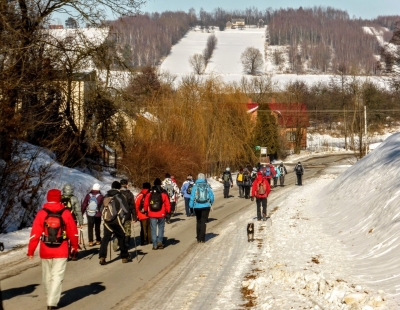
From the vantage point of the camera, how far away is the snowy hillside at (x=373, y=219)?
1034 cm

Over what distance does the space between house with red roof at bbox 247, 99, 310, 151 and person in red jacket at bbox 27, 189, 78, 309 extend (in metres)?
76.8

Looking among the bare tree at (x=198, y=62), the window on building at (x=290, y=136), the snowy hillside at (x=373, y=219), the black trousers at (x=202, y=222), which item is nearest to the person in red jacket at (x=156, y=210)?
the black trousers at (x=202, y=222)

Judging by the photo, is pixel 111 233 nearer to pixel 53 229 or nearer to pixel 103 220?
pixel 103 220

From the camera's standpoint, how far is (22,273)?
11422 mm

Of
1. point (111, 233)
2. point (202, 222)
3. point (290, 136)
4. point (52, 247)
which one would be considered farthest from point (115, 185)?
point (290, 136)

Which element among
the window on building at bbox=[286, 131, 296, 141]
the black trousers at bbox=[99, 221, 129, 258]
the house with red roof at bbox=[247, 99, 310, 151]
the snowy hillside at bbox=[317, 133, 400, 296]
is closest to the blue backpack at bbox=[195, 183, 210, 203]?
the black trousers at bbox=[99, 221, 129, 258]

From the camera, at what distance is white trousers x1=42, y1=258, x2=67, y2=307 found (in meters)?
8.48

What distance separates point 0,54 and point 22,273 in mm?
11026

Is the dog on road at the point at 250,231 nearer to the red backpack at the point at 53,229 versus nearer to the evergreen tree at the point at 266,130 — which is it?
the red backpack at the point at 53,229

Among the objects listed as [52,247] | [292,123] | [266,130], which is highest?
[292,123]

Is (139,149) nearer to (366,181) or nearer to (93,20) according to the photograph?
(93,20)

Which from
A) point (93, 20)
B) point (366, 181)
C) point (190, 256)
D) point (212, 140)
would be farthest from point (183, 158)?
point (190, 256)

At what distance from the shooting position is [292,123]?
295 feet

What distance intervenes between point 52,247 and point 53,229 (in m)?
0.30
